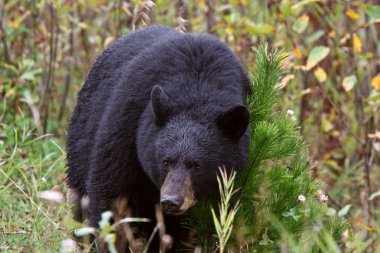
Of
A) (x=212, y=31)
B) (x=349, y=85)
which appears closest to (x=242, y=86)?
(x=349, y=85)

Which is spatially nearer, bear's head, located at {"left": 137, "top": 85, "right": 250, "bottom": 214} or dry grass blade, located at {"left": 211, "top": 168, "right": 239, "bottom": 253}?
dry grass blade, located at {"left": 211, "top": 168, "right": 239, "bottom": 253}

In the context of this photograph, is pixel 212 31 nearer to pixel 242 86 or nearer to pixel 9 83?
pixel 9 83

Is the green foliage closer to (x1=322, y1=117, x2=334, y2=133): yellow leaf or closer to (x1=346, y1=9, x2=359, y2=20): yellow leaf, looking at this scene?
(x1=346, y1=9, x2=359, y2=20): yellow leaf

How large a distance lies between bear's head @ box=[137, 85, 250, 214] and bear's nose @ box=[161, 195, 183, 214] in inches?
4.5

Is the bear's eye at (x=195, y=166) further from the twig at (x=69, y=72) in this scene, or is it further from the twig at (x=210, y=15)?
the twig at (x=69, y=72)

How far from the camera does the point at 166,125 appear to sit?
13.9 feet

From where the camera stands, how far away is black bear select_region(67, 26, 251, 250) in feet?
13.6

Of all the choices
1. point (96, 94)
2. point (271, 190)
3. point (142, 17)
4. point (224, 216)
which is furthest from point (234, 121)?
point (142, 17)

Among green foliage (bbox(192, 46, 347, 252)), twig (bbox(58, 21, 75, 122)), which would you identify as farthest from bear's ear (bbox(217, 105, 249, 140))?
twig (bbox(58, 21, 75, 122))

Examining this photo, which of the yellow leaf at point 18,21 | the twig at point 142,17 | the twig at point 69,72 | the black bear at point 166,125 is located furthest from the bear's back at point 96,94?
the twig at point 69,72

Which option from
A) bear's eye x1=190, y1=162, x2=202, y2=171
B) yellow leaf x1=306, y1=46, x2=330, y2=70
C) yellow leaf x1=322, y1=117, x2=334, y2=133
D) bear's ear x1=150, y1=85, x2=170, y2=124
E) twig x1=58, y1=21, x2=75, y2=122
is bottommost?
yellow leaf x1=322, y1=117, x2=334, y2=133

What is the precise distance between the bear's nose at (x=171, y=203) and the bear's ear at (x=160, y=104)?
1.59 feet

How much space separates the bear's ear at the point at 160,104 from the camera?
4.10 m

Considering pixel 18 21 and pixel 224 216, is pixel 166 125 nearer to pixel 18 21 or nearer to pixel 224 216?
pixel 224 216
